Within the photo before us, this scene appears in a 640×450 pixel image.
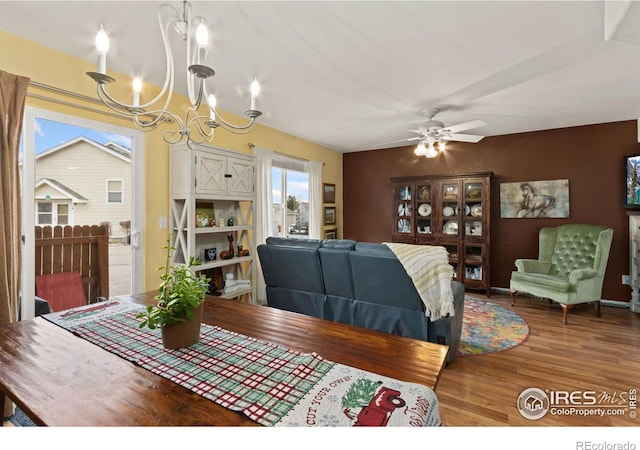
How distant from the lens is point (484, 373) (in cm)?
238

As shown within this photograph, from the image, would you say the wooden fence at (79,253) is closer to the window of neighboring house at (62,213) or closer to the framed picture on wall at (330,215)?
the window of neighboring house at (62,213)

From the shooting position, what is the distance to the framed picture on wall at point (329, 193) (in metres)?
5.62

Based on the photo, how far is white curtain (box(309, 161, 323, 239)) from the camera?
5.21 meters

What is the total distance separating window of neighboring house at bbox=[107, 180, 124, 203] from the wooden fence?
0.26m

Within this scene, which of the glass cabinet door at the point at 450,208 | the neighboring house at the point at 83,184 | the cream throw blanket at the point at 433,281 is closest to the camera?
the cream throw blanket at the point at 433,281

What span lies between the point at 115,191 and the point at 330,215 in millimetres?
3664

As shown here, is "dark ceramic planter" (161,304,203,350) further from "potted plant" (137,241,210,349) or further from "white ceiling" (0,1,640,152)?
"white ceiling" (0,1,640,152)

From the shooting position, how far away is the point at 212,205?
3.42 metres

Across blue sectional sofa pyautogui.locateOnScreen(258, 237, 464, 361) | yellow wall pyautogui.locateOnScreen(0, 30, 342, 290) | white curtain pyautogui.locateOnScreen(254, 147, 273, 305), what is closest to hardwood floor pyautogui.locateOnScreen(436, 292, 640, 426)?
blue sectional sofa pyautogui.locateOnScreen(258, 237, 464, 361)

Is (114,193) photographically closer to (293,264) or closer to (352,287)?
(293,264)

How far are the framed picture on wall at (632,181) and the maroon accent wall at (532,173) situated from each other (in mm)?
120

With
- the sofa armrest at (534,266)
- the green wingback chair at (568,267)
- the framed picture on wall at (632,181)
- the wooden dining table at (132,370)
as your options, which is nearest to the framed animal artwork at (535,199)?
the green wingback chair at (568,267)

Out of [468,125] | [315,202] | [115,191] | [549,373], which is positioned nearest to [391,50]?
[468,125]
